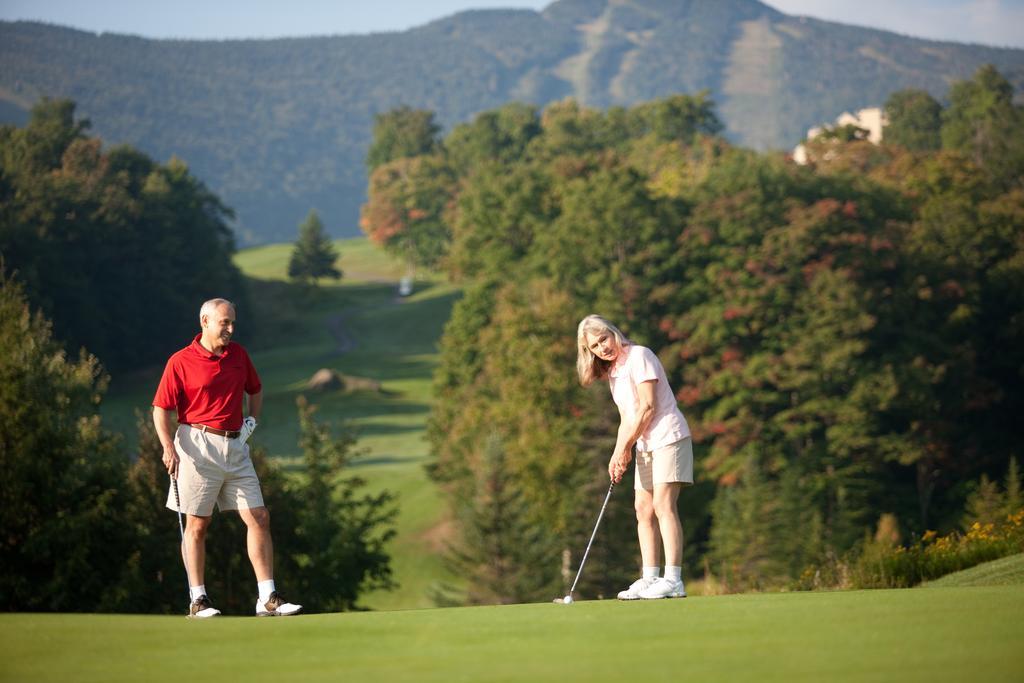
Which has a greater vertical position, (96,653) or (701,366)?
(96,653)

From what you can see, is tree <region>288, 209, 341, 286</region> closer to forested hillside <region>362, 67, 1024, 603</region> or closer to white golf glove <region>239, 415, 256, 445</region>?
forested hillside <region>362, 67, 1024, 603</region>

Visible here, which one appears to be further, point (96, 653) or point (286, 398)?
point (286, 398)

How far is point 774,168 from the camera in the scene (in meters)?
63.2

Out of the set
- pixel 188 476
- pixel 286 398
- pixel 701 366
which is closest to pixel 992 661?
pixel 188 476

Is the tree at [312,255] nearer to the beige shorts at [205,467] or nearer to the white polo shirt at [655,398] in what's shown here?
the beige shorts at [205,467]

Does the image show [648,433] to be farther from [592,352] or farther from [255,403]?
[255,403]

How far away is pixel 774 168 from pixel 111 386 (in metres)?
40.4

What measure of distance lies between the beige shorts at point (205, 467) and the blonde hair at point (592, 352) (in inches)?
98.6

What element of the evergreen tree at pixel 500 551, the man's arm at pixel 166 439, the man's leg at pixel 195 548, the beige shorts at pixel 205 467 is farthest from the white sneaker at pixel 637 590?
the evergreen tree at pixel 500 551

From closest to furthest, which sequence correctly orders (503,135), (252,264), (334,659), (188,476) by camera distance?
(334,659), (188,476), (503,135), (252,264)

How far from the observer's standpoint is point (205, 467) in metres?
10.3

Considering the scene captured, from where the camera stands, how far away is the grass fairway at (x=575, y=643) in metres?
7.30

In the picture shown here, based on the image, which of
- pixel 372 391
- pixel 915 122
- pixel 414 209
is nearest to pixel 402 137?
pixel 414 209

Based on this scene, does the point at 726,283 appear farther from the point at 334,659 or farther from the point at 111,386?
the point at 334,659
